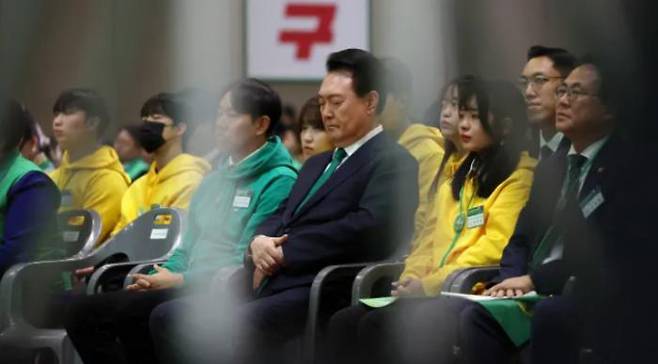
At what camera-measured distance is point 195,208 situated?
0.52 metres

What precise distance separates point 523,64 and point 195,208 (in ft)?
0.64

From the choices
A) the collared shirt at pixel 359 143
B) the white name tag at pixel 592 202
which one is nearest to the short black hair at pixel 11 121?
the white name tag at pixel 592 202

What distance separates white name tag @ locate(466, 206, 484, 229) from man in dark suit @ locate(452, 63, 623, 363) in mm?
65

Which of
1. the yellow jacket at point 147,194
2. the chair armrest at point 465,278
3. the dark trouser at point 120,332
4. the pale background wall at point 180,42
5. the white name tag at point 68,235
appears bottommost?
the dark trouser at point 120,332

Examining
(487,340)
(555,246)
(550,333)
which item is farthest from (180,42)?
(487,340)

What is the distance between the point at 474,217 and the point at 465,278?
0.12 meters

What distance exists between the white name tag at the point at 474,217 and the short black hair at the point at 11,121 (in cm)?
120

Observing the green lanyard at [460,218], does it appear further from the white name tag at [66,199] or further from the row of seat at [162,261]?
the white name tag at [66,199]

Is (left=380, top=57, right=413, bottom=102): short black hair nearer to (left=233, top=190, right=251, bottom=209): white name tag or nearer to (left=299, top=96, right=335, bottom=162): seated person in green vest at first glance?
(left=233, top=190, right=251, bottom=209): white name tag

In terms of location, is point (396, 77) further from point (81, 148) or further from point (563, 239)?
point (563, 239)

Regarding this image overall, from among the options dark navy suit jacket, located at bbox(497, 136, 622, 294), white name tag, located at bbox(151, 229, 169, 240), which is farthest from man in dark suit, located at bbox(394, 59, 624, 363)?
white name tag, located at bbox(151, 229, 169, 240)

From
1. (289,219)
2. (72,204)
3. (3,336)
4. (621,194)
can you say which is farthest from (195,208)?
(289,219)

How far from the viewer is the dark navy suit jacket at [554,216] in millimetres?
489

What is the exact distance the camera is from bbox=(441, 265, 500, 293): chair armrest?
1522 mm
